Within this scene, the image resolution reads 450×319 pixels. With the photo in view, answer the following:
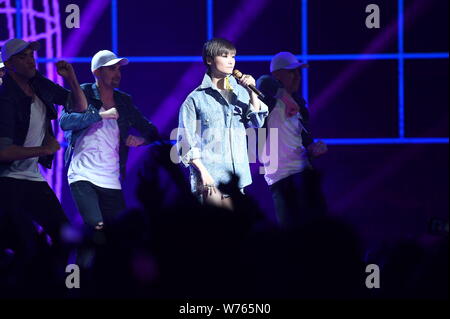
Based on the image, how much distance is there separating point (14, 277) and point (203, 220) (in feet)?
3.36

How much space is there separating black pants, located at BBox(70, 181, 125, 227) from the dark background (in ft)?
2.84

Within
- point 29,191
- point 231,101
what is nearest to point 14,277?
point 29,191

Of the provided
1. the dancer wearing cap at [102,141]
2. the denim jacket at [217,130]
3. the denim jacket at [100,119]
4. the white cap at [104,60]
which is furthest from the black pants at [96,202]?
the white cap at [104,60]

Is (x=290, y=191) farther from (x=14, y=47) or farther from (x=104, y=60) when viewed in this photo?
(x=14, y=47)

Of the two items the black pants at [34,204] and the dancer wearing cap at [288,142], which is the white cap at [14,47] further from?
→ the dancer wearing cap at [288,142]

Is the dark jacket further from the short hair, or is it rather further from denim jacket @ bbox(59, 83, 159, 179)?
the short hair

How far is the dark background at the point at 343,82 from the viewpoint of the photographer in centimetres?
565

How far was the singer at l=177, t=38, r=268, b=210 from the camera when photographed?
15.7 feet

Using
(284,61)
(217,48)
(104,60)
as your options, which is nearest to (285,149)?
(284,61)

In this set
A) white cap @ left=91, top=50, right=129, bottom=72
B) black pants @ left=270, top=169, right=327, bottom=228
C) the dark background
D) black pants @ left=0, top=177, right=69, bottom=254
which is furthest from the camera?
the dark background

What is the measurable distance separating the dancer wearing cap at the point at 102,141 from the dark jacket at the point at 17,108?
0.20 m

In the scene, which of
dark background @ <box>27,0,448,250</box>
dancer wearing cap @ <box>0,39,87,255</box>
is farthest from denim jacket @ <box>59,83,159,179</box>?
dark background @ <box>27,0,448,250</box>

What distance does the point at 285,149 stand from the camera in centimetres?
502

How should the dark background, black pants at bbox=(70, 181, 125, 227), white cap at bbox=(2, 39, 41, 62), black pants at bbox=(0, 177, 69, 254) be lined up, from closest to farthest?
1. black pants at bbox=(0, 177, 69, 254)
2. white cap at bbox=(2, 39, 41, 62)
3. black pants at bbox=(70, 181, 125, 227)
4. the dark background
